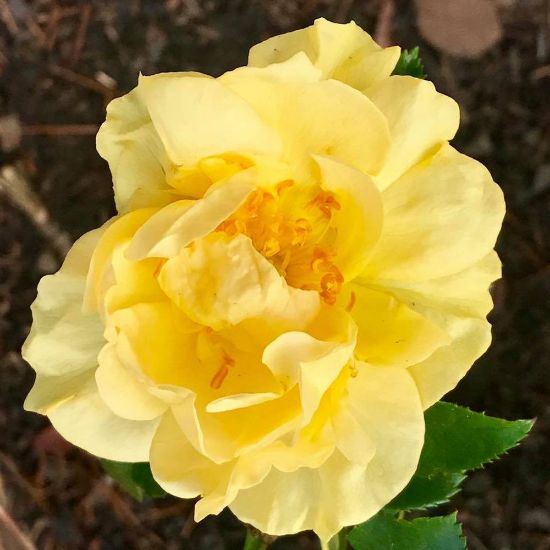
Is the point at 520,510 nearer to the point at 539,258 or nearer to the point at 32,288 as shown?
the point at 539,258

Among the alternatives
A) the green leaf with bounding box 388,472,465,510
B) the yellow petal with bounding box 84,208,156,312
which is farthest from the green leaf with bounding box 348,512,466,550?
the yellow petal with bounding box 84,208,156,312

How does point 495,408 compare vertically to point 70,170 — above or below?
below

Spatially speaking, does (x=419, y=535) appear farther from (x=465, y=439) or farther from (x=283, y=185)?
(x=283, y=185)

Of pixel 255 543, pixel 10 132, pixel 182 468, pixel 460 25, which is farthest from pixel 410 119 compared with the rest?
pixel 10 132

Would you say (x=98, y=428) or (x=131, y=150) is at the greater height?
(x=131, y=150)

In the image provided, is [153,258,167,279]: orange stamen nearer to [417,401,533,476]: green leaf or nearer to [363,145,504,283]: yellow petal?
[363,145,504,283]: yellow petal

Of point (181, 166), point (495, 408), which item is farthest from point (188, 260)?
point (495, 408)
